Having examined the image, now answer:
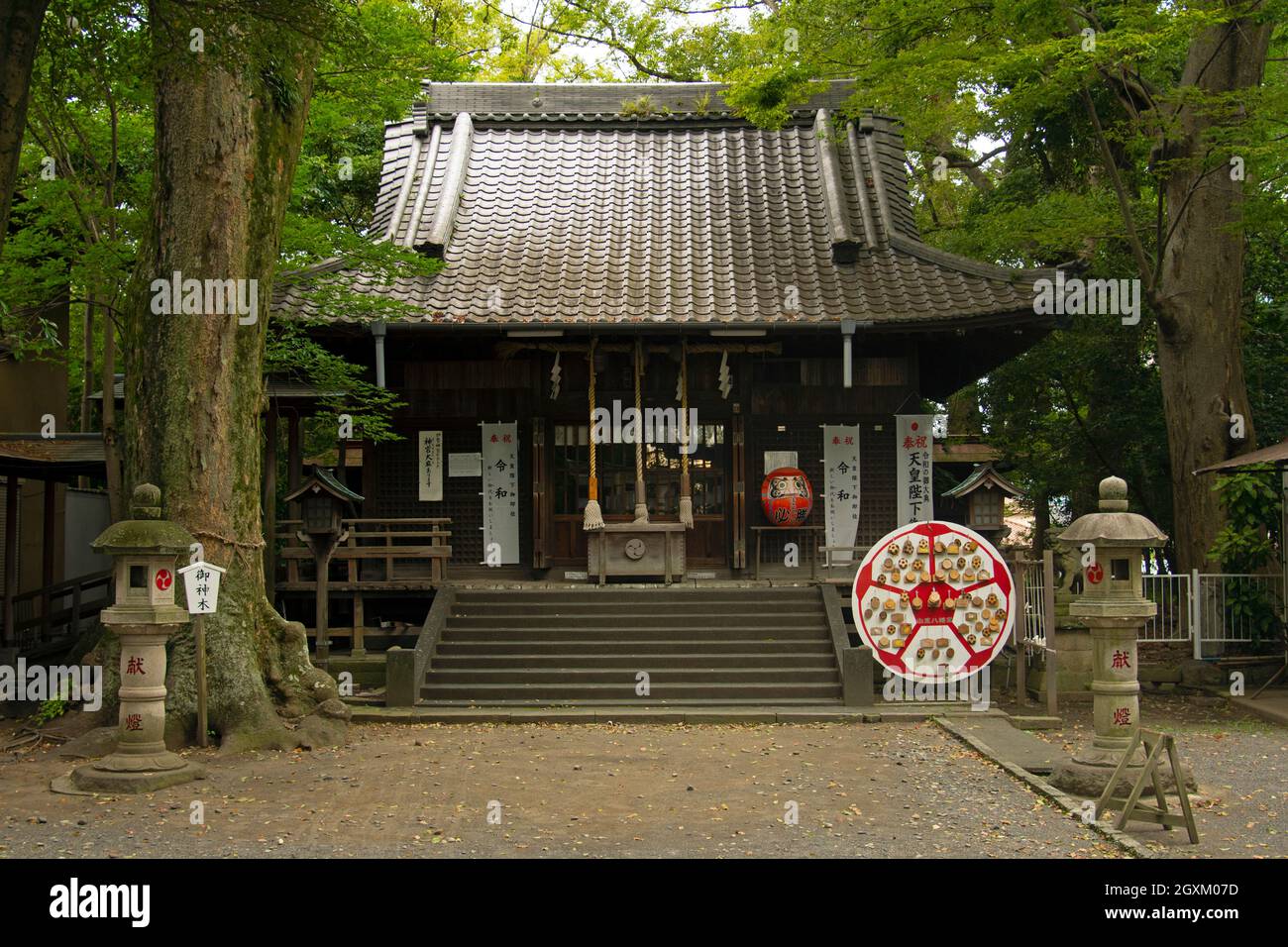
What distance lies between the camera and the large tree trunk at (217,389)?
37.6ft

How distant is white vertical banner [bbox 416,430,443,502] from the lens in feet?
61.3

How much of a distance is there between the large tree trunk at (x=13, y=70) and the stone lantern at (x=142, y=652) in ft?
12.0

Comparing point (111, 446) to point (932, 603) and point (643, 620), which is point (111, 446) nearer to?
point (643, 620)

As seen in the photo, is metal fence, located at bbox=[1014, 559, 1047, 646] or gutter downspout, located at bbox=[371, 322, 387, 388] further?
gutter downspout, located at bbox=[371, 322, 387, 388]

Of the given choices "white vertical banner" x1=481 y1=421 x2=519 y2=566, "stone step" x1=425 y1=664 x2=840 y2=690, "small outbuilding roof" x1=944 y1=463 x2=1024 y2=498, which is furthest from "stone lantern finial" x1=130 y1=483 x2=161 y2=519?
"small outbuilding roof" x1=944 y1=463 x2=1024 y2=498

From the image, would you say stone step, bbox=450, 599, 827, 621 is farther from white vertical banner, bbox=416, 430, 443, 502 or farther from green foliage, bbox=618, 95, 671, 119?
green foliage, bbox=618, 95, 671, 119

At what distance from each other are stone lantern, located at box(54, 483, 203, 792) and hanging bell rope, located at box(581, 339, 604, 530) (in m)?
7.35

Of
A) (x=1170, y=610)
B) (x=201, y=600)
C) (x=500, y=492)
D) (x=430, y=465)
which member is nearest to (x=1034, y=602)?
(x=1170, y=610)

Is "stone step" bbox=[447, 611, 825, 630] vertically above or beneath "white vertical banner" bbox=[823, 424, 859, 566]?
beneath

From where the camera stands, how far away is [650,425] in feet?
61.6

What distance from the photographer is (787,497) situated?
1791cm

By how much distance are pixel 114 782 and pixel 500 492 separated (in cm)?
988

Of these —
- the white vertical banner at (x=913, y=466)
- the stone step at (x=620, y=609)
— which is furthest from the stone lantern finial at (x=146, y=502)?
the white vertical banner at (x=913, y=466)

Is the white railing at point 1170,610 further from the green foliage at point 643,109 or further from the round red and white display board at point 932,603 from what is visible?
the green foliage at point 643,109
